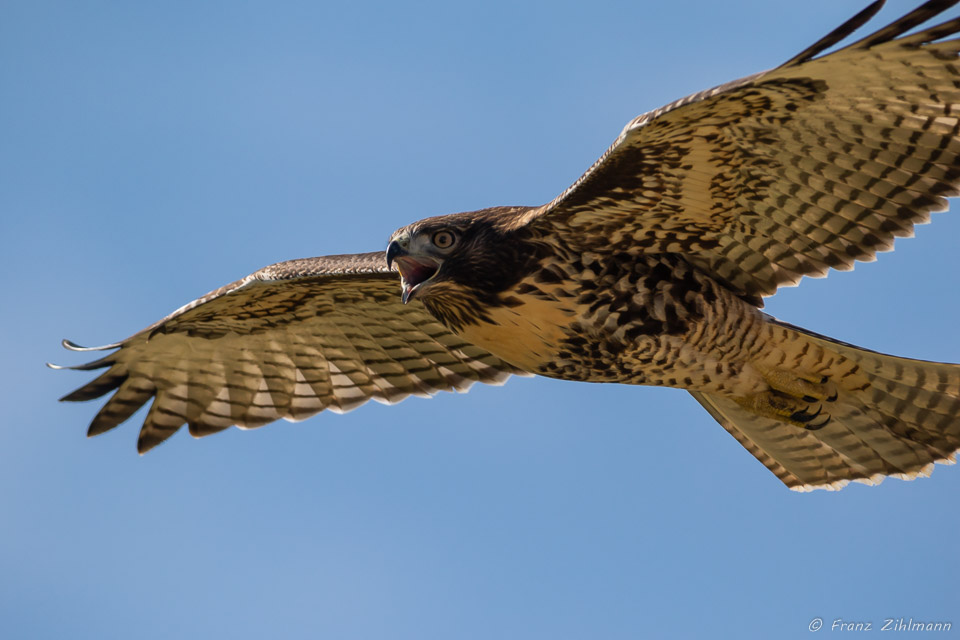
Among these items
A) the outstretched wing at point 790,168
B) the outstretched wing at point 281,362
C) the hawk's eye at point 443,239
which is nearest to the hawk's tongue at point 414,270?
the hawk's eye at point 443,239

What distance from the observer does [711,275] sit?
726 centimetres

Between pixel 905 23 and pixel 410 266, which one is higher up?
pixel 410 266

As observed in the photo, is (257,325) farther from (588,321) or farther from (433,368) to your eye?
(588,321)

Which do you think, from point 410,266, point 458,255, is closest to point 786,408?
point 458,255

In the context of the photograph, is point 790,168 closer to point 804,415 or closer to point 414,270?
point 804,415

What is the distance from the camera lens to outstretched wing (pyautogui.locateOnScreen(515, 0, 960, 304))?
Answer: 604cm

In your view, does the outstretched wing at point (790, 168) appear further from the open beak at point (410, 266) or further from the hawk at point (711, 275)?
the open beak at point (410, 266)

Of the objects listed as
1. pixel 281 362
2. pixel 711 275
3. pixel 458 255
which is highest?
pixel 281 362

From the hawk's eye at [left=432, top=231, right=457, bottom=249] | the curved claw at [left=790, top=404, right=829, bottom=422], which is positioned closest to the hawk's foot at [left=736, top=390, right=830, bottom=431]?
the curved claw at [left=790, top=404, right=829, bottom=422]

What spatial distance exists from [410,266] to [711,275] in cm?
182

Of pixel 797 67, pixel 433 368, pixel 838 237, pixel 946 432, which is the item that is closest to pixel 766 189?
pixel 838 237

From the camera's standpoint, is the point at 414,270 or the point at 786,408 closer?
the point at 414,270

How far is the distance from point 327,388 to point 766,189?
3.59 meters

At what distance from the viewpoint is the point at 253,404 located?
8.74 metres
